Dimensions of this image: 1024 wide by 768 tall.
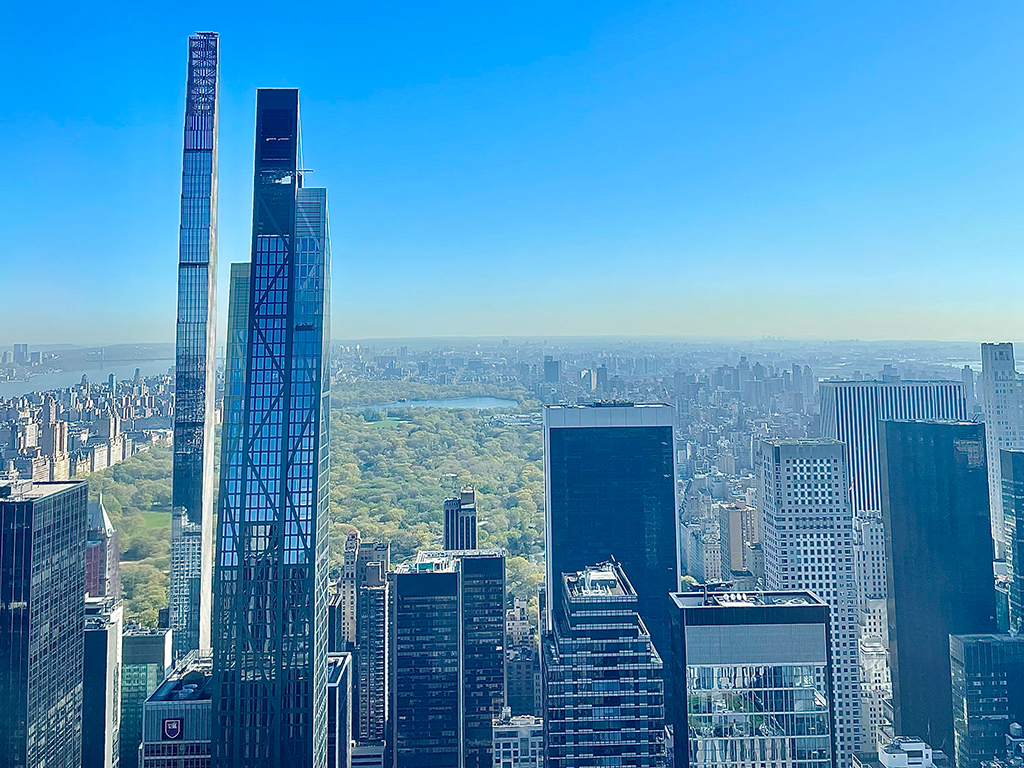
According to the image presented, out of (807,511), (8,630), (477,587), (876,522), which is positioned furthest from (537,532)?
(8,630)

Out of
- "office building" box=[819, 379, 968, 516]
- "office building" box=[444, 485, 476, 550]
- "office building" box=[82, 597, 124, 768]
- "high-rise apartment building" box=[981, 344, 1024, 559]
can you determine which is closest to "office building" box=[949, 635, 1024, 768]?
"high-rise apartment building" box=[981, 344, 1024, 559]

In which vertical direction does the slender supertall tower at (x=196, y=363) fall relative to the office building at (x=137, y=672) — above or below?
above

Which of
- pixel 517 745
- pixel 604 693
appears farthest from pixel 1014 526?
pixel 517 745

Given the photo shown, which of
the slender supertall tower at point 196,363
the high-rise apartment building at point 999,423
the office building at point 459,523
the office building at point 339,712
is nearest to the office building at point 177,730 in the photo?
the slender supertall tower at point 196,363

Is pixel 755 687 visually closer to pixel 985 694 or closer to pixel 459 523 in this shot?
pixel 985 694

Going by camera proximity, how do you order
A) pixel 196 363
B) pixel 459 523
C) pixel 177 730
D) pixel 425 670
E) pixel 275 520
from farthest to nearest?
pixel 459 523 → pixel 196 363 → pixel 425 670 → pixel 275 520 → pixel 177 730

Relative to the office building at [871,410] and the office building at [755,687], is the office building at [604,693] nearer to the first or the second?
the office building at [755,687]

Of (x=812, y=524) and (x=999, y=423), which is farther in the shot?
(x=999, y=423)
